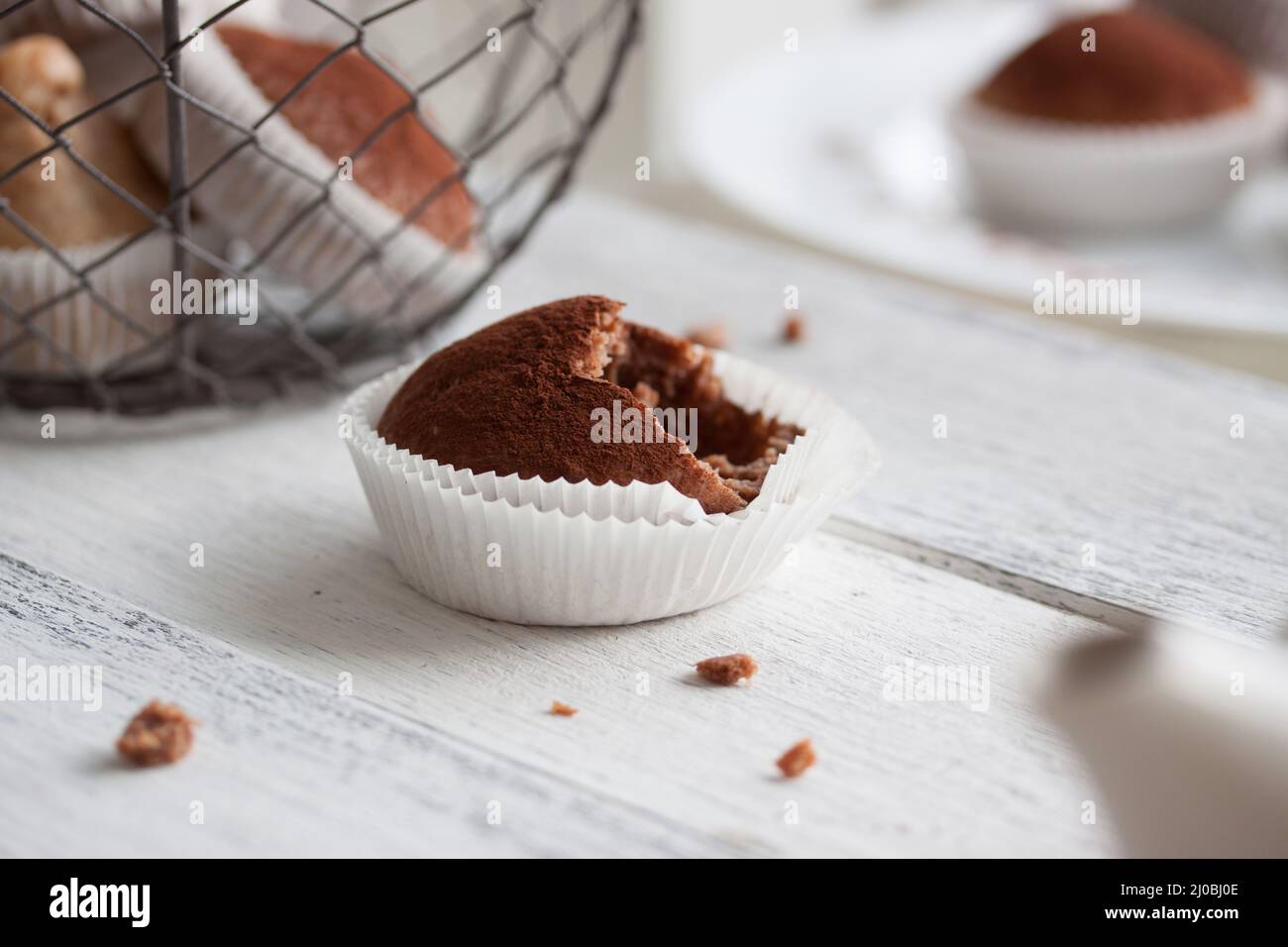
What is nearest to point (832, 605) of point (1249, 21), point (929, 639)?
point (929, 639)

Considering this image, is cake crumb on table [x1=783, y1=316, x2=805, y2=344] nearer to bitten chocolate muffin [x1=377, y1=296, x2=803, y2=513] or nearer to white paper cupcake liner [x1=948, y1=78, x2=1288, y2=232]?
bitten chocolate muffin [x1=377, y1=296, x2=803, y2=513]

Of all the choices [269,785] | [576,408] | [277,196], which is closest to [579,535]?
[576,408]

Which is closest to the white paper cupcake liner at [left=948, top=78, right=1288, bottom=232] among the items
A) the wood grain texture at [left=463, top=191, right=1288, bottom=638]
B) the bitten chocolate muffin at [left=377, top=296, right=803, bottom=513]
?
the wood grain texture at [left=463, top=191, right=1288, bottom=638]

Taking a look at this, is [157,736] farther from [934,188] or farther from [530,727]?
[934,188]

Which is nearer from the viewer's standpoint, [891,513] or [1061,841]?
[1061,841]
